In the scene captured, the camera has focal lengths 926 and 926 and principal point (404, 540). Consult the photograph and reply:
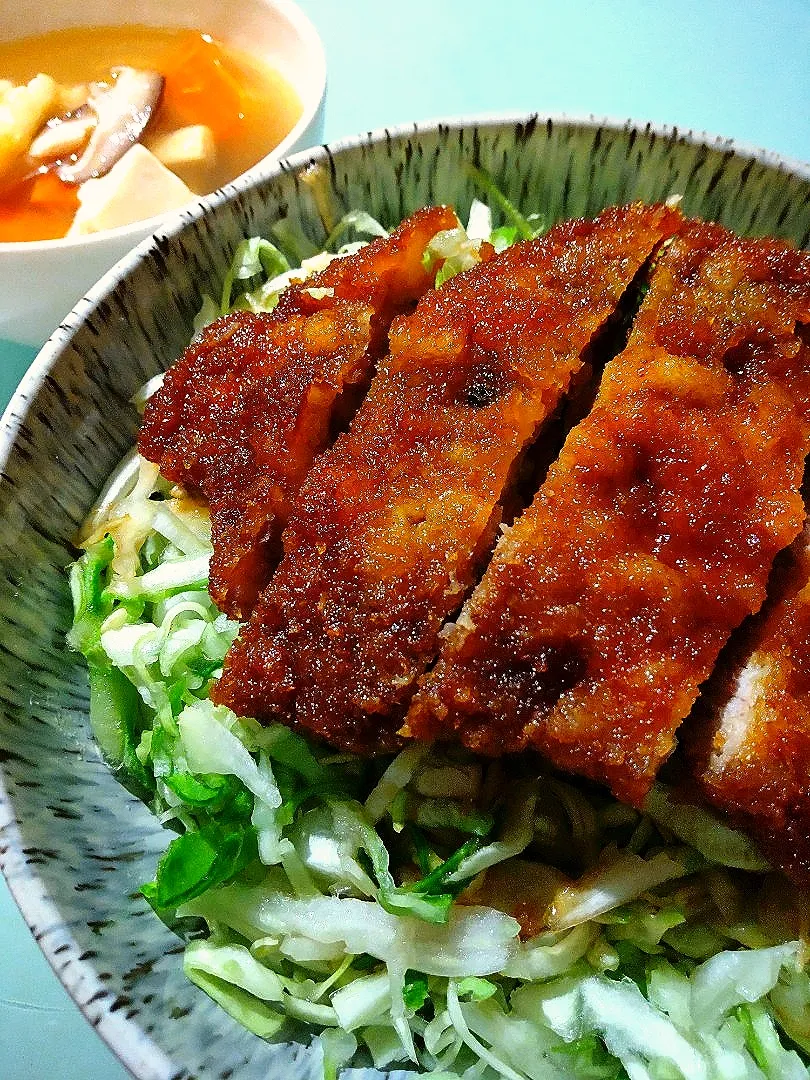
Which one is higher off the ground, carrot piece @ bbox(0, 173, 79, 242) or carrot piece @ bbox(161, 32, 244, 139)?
carrot piece @ bbox(161, 32, 244, 139)

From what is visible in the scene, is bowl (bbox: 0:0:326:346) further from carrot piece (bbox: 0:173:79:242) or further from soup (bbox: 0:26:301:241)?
carrot piece (bbox: 0:173:79:242)

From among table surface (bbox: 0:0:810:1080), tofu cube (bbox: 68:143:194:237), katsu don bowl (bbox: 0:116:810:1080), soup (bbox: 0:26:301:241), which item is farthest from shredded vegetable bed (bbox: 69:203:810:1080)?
table surface (bbox: 0:0:810:1080)

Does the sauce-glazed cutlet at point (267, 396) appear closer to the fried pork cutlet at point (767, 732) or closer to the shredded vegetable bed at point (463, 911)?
the shredded vegetable bed at point (463, 911)

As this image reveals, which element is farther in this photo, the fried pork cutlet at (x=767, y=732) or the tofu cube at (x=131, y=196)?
the tofu cube at (x=131, y=196)

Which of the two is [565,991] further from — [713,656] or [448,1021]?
[713,656]

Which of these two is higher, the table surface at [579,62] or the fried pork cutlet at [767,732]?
the table surface at [579,62]

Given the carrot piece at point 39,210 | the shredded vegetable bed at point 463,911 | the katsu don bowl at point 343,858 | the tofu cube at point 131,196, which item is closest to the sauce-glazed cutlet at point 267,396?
the katsu don bowl at point 343,858

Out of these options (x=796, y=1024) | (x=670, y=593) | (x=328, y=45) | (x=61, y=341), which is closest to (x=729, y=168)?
(x=670, y=593)

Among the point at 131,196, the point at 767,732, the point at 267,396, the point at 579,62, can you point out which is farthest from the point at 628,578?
the point at 579,62
